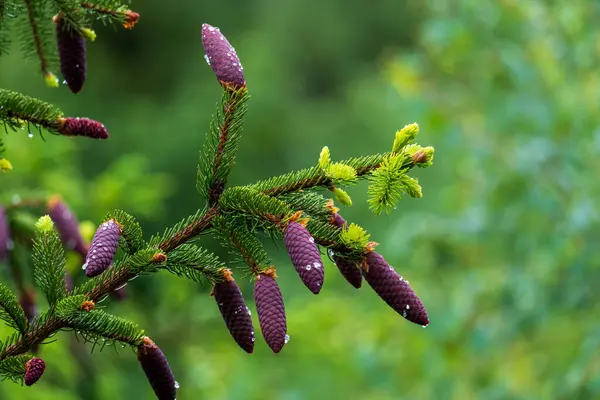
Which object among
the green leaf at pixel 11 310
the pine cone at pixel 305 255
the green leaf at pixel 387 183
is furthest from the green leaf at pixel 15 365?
the green leaf at pixel 387 183

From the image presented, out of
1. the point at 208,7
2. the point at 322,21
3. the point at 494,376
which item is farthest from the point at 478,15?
the point at 322,21

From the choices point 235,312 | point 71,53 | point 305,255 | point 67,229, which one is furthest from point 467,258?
point 305,255

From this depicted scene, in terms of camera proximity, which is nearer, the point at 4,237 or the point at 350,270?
the point at 350,270

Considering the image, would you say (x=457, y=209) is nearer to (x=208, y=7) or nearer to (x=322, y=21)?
(x=208, y=7)

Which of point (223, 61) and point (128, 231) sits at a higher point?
point (223, 61)

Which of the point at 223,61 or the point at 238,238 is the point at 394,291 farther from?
the point at 223,61

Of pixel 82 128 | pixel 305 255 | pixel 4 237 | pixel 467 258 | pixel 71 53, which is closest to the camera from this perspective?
pixel 305 255

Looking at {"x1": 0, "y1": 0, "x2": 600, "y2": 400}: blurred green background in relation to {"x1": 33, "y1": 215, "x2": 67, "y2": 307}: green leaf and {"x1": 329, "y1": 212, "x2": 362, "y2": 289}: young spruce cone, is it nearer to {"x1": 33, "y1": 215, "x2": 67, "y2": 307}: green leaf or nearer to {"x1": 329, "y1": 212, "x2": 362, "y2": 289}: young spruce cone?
{"x1": 33, "y1": 215, "x2": 67, "y2": 307}: green leaf
